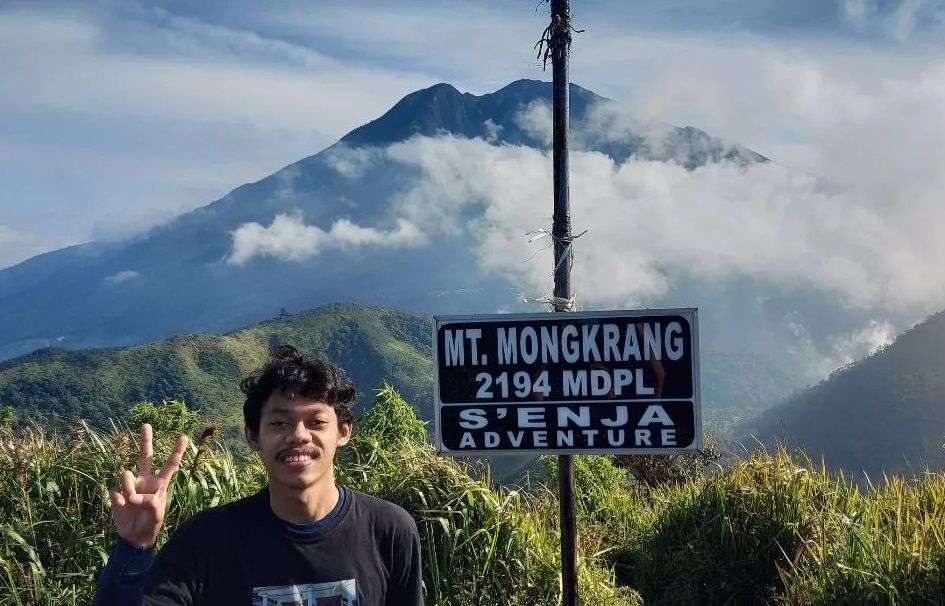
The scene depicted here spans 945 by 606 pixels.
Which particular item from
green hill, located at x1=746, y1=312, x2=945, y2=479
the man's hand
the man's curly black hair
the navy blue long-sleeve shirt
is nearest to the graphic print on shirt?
the navy blue long-sleeve shirt

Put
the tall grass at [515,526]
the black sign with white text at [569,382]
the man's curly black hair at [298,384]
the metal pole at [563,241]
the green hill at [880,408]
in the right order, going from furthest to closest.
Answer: the green hill at [880,408]
the tall grass at [515,526]
the metal pole at [563,241]
the black sign with white text at [569,382]
the man's curly black hair at [298,384]

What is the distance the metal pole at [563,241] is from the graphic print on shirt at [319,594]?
8.82 feet

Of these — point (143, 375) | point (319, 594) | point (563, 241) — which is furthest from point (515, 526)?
point (143, 375)

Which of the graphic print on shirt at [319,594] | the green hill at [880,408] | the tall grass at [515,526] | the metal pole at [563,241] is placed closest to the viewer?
the graphic print on shirt at [319,594]

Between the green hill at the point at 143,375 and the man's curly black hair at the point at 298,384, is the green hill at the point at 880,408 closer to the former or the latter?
the green hill at the point at 143,375

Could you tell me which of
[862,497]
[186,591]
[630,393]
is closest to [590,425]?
[630,393]

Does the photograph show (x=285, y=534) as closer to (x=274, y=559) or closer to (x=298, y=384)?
(x=274, y=559)

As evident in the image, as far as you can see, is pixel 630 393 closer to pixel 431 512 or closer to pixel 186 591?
pixel 431 512

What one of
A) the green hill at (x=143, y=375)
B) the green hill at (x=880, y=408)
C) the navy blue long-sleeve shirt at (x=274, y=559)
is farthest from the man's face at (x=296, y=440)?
the green hill at (x=880, y=408)

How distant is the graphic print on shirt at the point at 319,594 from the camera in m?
3.17

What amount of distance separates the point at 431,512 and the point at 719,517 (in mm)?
3422

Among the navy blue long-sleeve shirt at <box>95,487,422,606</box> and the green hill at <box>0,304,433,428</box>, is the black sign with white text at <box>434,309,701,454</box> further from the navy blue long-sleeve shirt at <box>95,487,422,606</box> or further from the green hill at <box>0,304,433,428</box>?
the green hill at <box>0,304,433,428</box>

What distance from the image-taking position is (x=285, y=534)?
322 cm

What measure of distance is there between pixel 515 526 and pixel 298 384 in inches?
153
